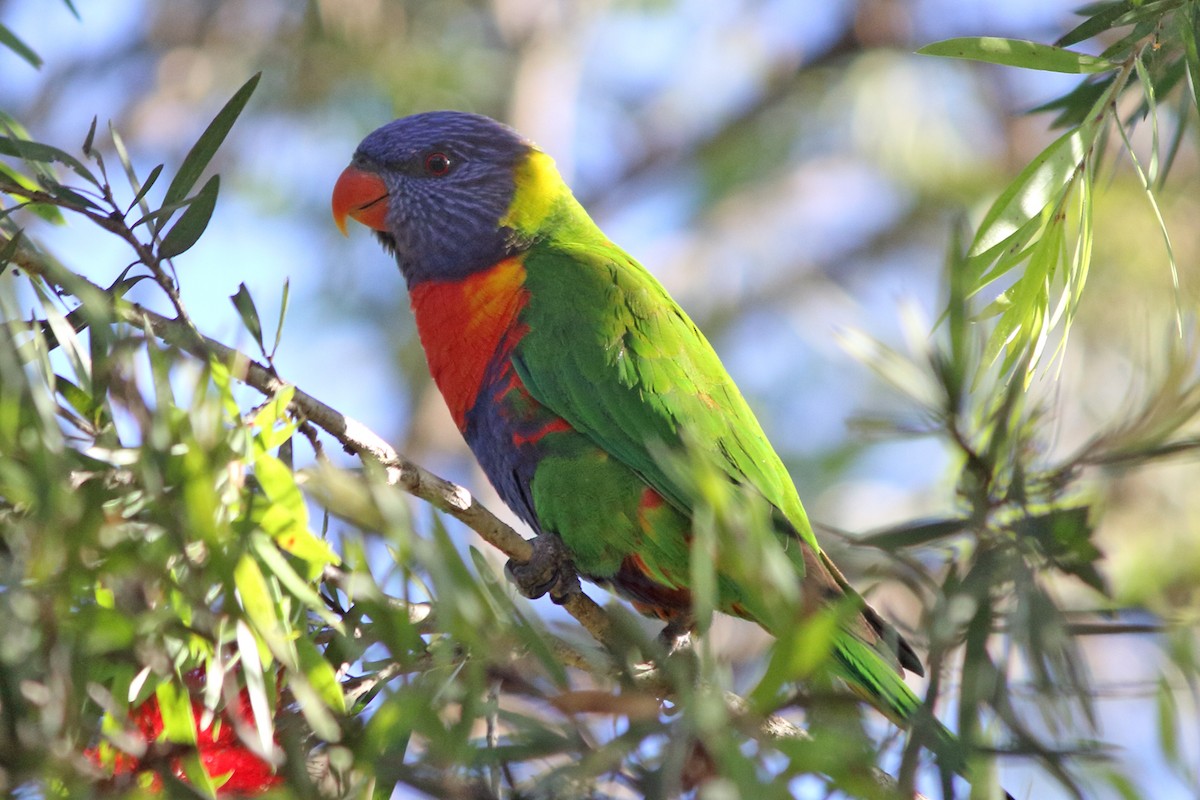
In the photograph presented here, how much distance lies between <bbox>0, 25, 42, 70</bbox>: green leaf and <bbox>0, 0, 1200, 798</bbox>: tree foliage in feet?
1.39

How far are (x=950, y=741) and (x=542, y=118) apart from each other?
17.6ft

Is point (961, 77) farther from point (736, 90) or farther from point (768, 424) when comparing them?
point (768, 424)

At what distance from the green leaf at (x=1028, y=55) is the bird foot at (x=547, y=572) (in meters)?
1.12

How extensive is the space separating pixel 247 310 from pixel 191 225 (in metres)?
0.12

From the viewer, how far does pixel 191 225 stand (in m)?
1.29

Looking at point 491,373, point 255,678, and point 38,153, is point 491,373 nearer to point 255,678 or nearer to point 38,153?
point 38,153

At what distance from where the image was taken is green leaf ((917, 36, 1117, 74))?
1.20 metres

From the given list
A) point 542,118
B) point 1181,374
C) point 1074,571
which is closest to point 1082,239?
point 1181,374

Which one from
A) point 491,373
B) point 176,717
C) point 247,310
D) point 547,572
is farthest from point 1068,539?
point 491,373

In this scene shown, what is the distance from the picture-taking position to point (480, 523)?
156 cm

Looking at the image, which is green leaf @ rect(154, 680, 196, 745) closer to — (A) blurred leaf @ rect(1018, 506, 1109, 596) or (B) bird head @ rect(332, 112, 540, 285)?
(A) blurred leaf @ rect(1018, 506, 1109, 596)

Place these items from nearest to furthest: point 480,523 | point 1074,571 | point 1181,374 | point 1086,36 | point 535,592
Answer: point 1074,571
point 1181,374
point 1086,36
point 480,523
point 535,592

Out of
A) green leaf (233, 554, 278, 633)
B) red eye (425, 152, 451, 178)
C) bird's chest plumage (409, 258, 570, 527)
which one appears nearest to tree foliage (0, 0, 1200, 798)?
green leaf (233, 554, 278, 633)

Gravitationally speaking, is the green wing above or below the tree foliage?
above
